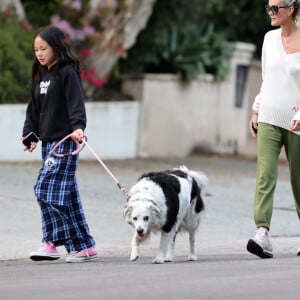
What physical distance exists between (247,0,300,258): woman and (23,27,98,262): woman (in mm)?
1411

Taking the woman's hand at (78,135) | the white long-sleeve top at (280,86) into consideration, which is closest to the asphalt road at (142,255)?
the woman's hand at (78,135)

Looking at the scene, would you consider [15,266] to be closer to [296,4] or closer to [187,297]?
[187,297]

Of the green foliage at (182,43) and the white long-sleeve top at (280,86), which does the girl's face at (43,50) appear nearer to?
the white long-sleeve top at (280,86)

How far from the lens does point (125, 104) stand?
19.3 meters

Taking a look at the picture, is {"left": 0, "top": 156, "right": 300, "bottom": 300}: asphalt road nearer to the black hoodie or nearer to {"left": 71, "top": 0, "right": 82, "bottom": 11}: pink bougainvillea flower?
the black hoodie

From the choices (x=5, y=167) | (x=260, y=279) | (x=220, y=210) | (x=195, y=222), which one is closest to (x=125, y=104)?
(x=5, y=167)

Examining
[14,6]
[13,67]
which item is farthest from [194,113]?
[13,67]

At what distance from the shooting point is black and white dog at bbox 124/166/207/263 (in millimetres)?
8250

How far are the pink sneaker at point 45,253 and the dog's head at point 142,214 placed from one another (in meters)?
0.67

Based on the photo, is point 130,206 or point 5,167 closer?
point 130,206

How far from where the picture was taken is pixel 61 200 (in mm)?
8406

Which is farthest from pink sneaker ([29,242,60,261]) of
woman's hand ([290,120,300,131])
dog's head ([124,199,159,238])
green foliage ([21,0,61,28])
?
green foliage ([21,0,61,28])

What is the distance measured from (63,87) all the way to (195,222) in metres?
1.60

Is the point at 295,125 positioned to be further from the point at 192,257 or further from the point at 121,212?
the point at 121,212
